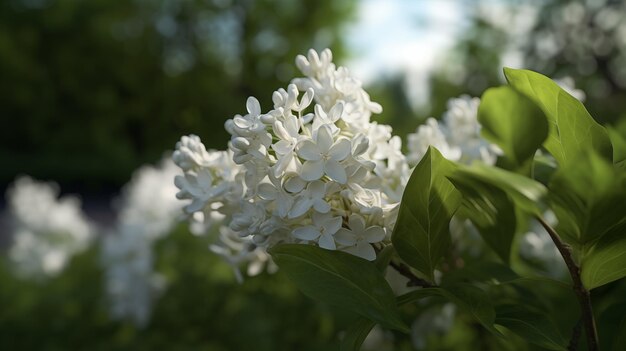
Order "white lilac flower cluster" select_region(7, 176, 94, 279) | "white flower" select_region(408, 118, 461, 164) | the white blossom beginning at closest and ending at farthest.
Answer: "white flower" select_region(408, 118, 461, 164) → the white blossom → "white lilac flower cluster" select_region(7, 176, 94, 279)

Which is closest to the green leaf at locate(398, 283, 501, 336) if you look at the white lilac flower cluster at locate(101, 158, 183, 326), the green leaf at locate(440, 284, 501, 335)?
the green leaf at locate(440, 284, 501, 335)

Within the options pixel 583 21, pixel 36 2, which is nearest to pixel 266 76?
pixel 36 2

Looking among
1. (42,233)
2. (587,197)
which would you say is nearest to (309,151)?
(587,197)

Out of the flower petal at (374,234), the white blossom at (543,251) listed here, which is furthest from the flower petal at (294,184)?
the white blossom at (543,251)

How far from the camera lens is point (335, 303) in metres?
0.80

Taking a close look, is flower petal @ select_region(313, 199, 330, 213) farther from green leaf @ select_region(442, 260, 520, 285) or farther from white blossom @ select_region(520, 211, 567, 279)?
white blossom @ select_region(520, 211, 567, 279)

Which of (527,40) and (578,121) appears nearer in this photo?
(578,121)

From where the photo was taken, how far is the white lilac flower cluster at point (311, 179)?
2.90 ft

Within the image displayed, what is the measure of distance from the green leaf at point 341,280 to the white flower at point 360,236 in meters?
0.04

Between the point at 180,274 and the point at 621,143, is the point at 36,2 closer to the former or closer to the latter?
the point at 180,274

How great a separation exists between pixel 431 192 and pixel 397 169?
274mm

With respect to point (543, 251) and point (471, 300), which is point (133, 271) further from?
point (471, 300)

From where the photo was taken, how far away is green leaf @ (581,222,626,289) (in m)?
0.78

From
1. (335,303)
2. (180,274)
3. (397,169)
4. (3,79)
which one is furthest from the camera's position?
(3,79)
